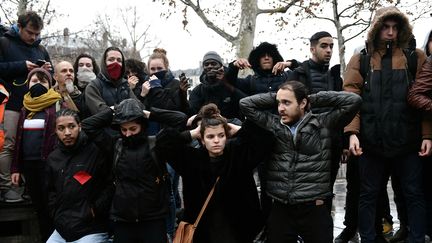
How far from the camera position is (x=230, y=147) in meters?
4.18

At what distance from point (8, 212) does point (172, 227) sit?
1.83 metres

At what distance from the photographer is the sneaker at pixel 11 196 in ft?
17.4

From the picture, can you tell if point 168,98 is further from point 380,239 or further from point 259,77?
point 380,239

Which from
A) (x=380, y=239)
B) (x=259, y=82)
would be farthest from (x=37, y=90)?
(x=380, y=239)

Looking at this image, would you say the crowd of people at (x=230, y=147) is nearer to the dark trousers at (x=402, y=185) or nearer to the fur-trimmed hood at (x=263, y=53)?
the dark trousers at (x=402, y=185)

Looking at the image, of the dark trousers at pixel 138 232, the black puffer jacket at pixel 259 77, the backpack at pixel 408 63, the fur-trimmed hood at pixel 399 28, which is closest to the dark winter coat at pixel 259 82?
the black puffer jacket at pixel 259 77

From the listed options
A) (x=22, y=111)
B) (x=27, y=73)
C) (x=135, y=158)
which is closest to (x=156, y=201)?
(x=135, y=158)

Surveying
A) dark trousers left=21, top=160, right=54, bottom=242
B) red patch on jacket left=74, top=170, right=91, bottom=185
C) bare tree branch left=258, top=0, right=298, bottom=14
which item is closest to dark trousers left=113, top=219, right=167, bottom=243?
red patch on jacket left=74, top=170, right=91, bottom=185

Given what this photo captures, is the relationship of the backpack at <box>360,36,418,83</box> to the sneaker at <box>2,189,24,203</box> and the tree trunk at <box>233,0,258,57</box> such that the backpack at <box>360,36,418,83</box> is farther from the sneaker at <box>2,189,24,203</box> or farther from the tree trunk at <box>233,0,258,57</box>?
the tree trunk at <box>233,0,258,57</box>

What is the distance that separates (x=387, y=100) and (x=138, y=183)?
2419mm

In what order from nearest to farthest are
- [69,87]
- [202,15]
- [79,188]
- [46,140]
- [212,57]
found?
[79,188] → [46,140] → [212,57] → [69,87] → [202,15]

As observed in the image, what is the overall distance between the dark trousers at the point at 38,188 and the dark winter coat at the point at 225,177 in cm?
156

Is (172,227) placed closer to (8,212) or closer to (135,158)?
(135,158)

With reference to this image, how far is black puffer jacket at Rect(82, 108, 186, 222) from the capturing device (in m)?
4.18
